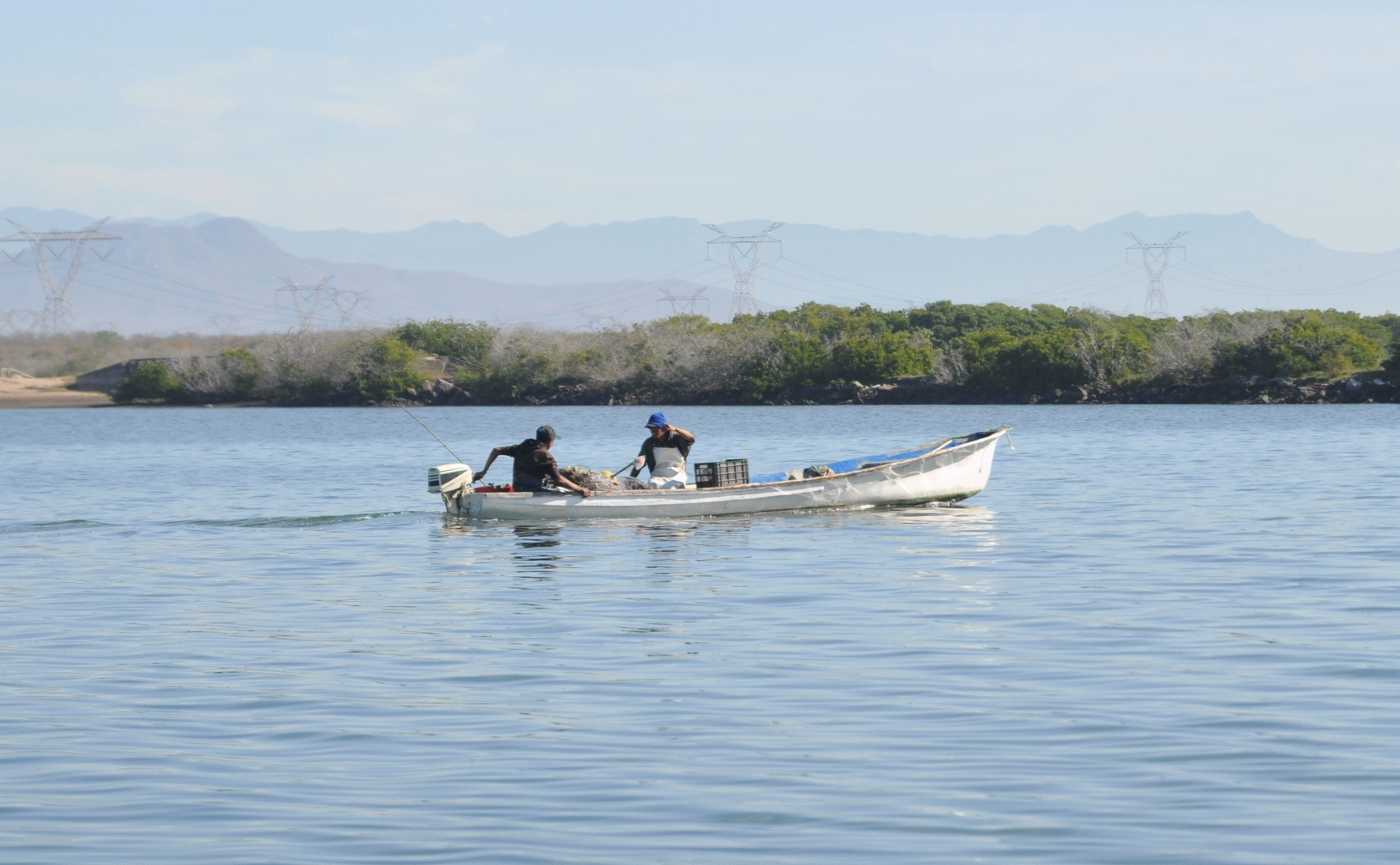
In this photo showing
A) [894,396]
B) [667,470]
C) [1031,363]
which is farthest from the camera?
[894,396]

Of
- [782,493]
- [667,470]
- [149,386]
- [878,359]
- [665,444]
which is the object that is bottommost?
[782,493]

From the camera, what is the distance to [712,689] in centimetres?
1265

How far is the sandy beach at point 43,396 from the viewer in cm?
13200

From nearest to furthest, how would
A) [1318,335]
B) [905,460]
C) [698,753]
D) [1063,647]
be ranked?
[698,753]
[1063,647]
[905,460]
[1318,335]

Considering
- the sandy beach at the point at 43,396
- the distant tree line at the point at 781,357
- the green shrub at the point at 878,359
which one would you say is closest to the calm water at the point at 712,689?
the distant tree line at the point at 781,357

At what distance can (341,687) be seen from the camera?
1297 centimetres

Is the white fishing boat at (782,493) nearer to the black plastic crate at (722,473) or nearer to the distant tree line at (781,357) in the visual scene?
the black plastic crate at (722,473)

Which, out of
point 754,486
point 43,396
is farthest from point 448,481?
point 43,396

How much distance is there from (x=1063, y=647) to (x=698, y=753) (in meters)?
4.76

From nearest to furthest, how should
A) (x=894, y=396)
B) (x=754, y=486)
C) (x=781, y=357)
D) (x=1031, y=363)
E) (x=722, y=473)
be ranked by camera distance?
1. (x=754, y=486)
2. (x=722, y=473)
3. (x=1031, y=363)
4. (x=894, y=396)
5. (x=781, y=357)

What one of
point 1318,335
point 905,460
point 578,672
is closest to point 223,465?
point 905,460

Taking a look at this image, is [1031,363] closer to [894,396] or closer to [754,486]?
[894,396]

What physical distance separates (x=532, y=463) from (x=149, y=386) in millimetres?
116105

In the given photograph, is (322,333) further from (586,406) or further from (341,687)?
(341,687)
